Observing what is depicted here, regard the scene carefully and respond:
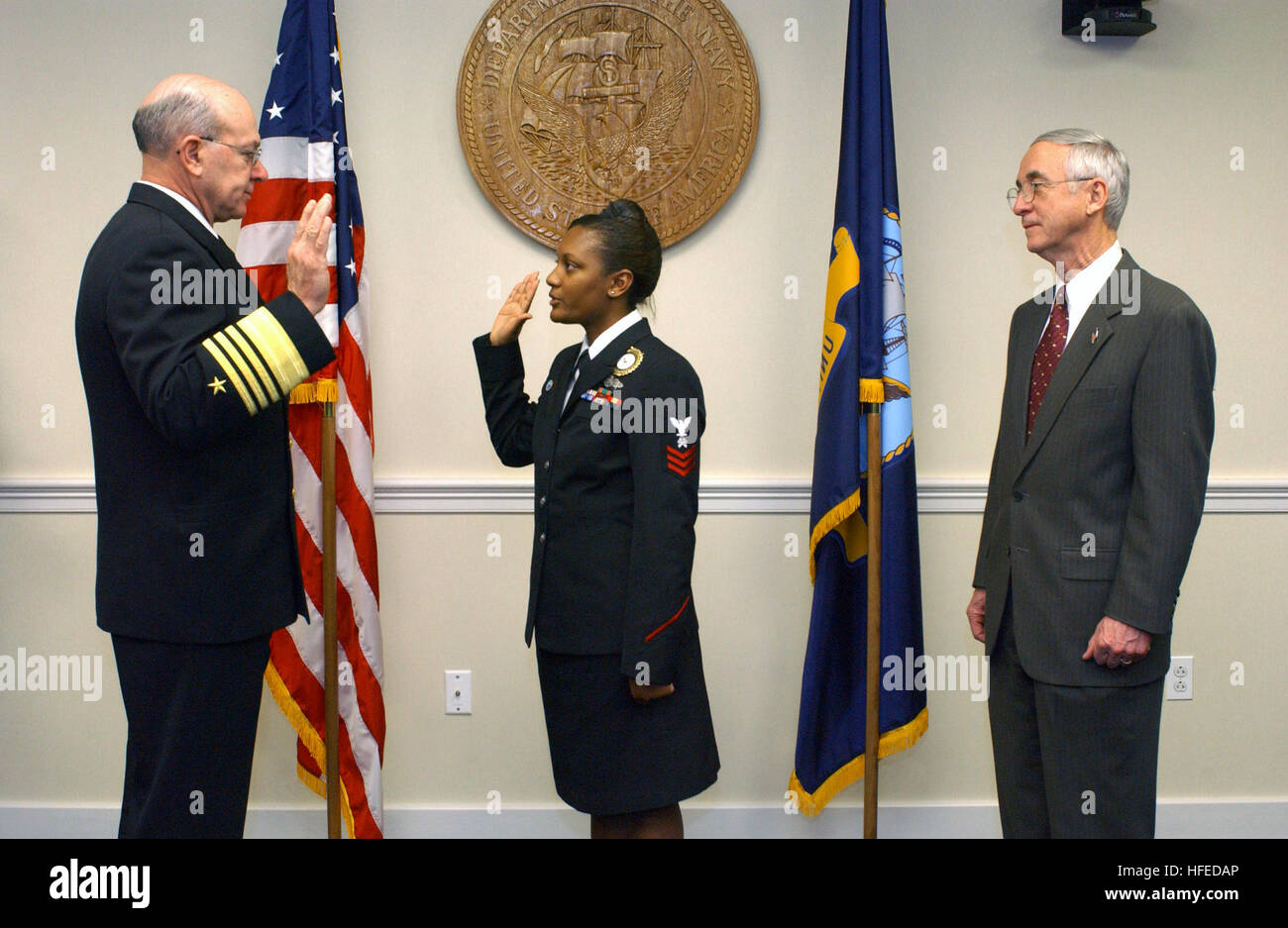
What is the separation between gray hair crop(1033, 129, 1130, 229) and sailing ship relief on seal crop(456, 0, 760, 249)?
1.07m

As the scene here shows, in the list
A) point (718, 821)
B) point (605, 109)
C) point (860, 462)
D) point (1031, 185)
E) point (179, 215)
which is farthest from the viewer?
point (718, 821)

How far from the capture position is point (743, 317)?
285 cm

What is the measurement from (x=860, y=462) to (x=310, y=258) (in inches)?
57.3

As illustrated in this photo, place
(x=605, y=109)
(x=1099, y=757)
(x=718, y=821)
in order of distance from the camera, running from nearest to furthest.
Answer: (x=1099, y=757) → (x=605, y=109) → (x=718, y=821)

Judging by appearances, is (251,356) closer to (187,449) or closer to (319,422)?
(187,449)

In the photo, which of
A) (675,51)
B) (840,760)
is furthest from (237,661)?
(675,51)

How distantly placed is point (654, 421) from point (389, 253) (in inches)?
52.3

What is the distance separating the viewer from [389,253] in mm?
2830

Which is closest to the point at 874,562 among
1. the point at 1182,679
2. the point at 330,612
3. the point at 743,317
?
the point at 743,317

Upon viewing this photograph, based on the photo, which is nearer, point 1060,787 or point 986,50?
point 1060,787

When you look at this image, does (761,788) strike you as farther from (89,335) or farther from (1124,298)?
(89,335)

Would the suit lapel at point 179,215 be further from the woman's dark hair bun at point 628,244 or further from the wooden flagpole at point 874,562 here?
the wooden flagpole at point 874,562

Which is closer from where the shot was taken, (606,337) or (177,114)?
(177,114)

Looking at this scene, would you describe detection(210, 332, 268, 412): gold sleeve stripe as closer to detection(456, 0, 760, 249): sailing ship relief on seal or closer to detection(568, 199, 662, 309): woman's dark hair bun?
detection(568, 199, 662, 309): woman's dark hair bun
